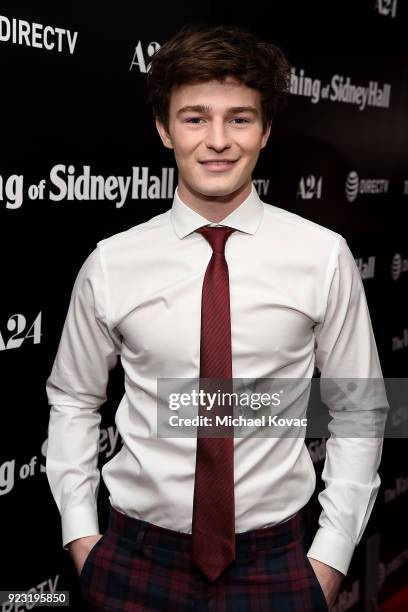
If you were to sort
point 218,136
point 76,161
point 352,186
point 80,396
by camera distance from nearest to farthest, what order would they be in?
1. point 218,136
2. point 80,396
3. point 76,161
4. point 352,186

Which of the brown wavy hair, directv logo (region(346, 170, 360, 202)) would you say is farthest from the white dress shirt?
directv logo (region(346, 170, 360, 202))

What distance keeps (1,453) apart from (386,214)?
194 cm

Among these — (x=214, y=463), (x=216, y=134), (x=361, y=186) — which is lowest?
(x=214, y=463)

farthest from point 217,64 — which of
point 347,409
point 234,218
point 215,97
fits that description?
point 347,409

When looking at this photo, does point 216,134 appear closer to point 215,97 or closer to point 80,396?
point 215,97

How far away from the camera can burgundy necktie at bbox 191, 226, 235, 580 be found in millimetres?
1455

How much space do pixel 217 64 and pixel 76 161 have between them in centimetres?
55

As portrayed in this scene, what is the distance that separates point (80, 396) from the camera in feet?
5.59

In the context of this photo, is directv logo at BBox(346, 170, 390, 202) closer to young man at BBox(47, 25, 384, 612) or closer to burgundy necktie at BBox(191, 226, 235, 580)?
young man at BBox(47, 25, 384, 612)

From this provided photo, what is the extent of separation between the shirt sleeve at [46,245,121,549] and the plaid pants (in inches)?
4.5

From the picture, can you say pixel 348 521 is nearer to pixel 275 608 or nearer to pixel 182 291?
pixel 275 608

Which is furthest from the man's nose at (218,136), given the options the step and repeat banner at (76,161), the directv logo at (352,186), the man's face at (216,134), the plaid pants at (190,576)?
the directv logo at (352,186)

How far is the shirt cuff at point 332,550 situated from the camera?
5.10 ft

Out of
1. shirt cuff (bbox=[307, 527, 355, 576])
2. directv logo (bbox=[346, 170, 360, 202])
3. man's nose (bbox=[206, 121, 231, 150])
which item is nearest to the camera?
man's nose (bbox=[206, 121, 231, 150])
